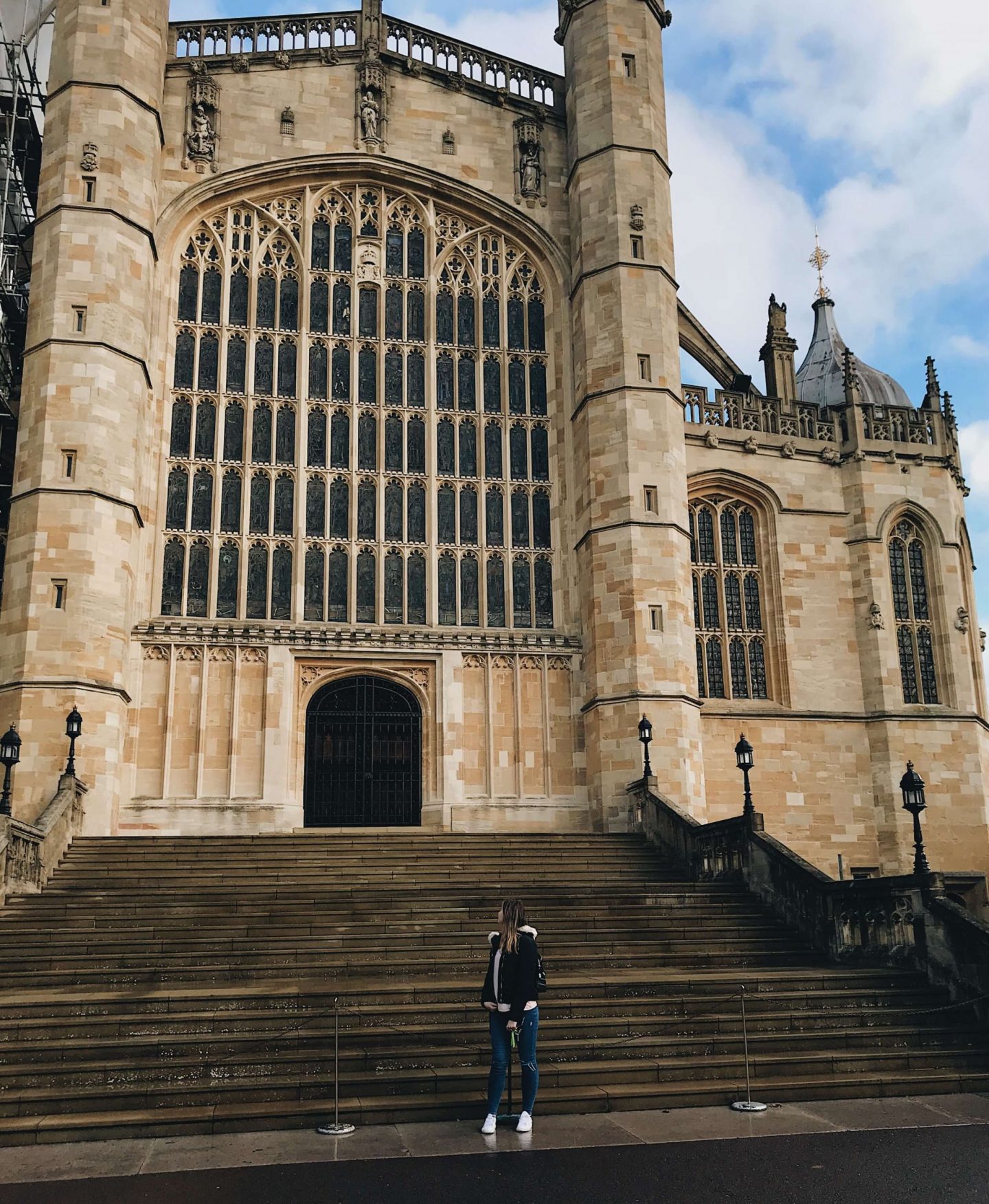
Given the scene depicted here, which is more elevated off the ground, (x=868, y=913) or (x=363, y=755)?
(x=363, y=755)

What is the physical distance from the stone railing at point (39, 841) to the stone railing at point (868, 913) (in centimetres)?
901

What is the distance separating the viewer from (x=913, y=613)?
82.5 ft

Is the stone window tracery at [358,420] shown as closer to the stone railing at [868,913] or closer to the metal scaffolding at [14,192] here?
the metal scaffolding at [14,192]

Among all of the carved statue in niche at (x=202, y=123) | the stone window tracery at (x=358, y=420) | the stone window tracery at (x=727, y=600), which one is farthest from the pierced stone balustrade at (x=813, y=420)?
the carved statue in niche at (x=202, y=123)

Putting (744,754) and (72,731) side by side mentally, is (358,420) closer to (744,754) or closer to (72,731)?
(72,731)

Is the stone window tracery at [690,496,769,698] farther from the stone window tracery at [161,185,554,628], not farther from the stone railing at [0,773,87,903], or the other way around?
the stone railing at [0,773,87,903]

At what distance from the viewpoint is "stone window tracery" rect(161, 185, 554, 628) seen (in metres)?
22.1

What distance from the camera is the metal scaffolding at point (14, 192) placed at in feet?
74.4

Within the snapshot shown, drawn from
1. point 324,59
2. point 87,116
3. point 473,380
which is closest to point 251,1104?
point 473,380

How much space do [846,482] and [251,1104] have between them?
19.9 metres

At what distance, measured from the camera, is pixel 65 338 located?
20.2 meters

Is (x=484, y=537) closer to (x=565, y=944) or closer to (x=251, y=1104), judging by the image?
(x=565, y=944)

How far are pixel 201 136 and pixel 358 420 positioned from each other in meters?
6.51

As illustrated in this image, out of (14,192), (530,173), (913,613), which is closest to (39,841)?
(14,192)
